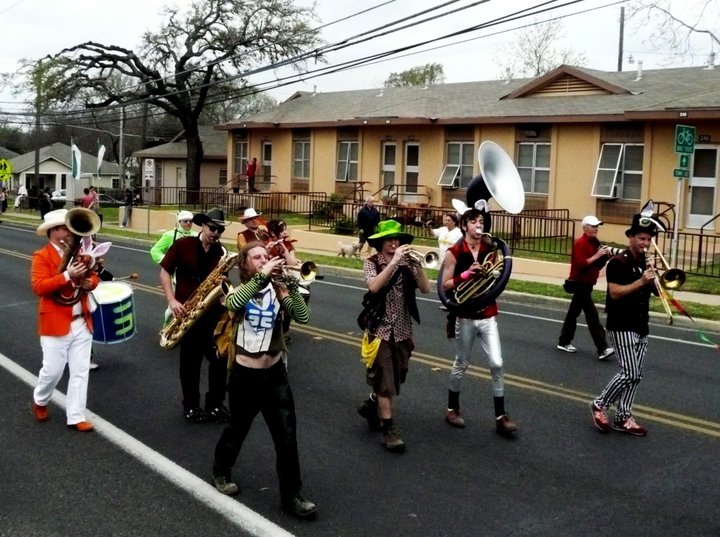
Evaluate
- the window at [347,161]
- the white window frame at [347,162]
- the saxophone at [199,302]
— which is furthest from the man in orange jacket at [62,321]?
the window at [347,161]

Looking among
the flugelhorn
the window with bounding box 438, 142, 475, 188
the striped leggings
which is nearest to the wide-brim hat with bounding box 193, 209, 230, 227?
the flugelhorn

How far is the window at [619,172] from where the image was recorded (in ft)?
79.6

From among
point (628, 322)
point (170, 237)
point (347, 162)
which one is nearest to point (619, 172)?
point (347, 162)

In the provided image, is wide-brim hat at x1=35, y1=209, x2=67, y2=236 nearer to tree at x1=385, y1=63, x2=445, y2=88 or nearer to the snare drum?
the snare drum

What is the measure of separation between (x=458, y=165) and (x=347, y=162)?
606cm

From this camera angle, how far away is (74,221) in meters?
6.71

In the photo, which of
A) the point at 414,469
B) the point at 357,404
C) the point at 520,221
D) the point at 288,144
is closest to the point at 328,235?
the point at 520,221

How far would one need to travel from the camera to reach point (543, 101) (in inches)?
1090

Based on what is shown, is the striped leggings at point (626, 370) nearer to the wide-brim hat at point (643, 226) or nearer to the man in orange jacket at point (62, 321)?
the wide-brim hat at point (643, 226)

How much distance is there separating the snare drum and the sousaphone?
3.71 meters

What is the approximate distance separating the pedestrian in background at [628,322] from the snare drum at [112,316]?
4.93 m

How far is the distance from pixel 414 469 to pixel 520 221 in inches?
719

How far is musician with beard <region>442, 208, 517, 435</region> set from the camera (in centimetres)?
707

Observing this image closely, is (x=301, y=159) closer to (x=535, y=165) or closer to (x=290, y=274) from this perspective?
(x=535, y=165)
